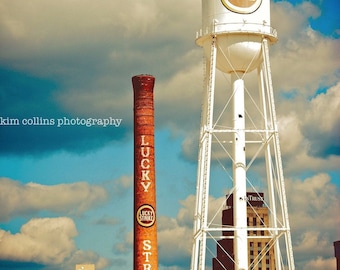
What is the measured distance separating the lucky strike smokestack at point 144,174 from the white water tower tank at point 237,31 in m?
25.2

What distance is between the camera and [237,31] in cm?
6856

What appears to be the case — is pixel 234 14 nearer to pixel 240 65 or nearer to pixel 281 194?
pixel 240 65

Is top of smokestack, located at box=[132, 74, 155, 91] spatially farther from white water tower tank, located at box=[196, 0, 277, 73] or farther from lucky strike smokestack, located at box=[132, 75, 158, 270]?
white water tower tank, located at box=[196, 0, 277, 73]

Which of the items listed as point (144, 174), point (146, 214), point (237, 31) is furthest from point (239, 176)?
point (146, 214)

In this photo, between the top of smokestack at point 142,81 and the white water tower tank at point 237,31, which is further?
the top of smokestack at point 142,81

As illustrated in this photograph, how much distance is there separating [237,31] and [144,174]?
29184 millimetres

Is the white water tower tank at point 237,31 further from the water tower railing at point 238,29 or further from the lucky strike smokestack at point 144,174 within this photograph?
the lucky strike smokestack at point 144,174

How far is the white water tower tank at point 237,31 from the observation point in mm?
68938

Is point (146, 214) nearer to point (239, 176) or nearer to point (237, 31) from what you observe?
point (239, 176)

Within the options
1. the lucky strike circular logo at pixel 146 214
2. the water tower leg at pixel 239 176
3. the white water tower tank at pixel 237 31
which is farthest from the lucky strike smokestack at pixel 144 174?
the water tower leg at pixel 239 176

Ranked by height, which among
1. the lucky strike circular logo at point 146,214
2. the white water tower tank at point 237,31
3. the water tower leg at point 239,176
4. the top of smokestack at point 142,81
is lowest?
the water tower leg at point 239,176

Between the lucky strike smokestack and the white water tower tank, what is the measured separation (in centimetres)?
2515

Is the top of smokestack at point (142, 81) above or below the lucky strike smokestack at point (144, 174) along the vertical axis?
above

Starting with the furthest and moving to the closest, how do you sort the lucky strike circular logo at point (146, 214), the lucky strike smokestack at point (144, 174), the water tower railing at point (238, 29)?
the lucky strike circular logo at point (146, 214), the lucky strike smokestack at point (144, 174), the water tower railing at point (238, 29)
